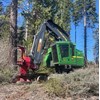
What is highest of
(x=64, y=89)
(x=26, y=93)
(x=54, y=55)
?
(x=54, y=55)

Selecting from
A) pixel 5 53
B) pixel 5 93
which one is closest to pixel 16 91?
pixel 5 93

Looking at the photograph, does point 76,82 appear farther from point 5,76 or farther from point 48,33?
point 48,33

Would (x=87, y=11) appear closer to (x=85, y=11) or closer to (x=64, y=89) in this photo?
(x=85, y=11)

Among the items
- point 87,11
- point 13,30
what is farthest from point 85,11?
→ point 13,30

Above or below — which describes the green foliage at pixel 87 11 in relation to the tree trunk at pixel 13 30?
above

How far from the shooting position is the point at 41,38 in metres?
16.8

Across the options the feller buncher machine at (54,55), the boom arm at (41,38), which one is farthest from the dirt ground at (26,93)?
the boom arm at (41,38)

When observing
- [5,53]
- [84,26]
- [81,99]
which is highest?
[84,26]

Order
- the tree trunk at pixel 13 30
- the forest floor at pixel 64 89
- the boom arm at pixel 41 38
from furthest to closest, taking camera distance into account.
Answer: the tree trunk at pixel 13 30 → the boom arm at pixel 41 38 → the forest floor at pixel 64 89

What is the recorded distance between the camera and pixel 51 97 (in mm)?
11156

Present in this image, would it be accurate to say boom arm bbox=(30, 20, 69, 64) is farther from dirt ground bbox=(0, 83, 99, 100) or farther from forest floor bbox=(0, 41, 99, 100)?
forest floor bbox=(0, 41, 99, 100)

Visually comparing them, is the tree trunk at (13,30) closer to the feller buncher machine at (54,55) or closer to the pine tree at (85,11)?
the feller buncher machine at (54,55)

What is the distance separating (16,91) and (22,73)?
328 cm

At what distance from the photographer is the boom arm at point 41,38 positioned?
16344 millimetres
